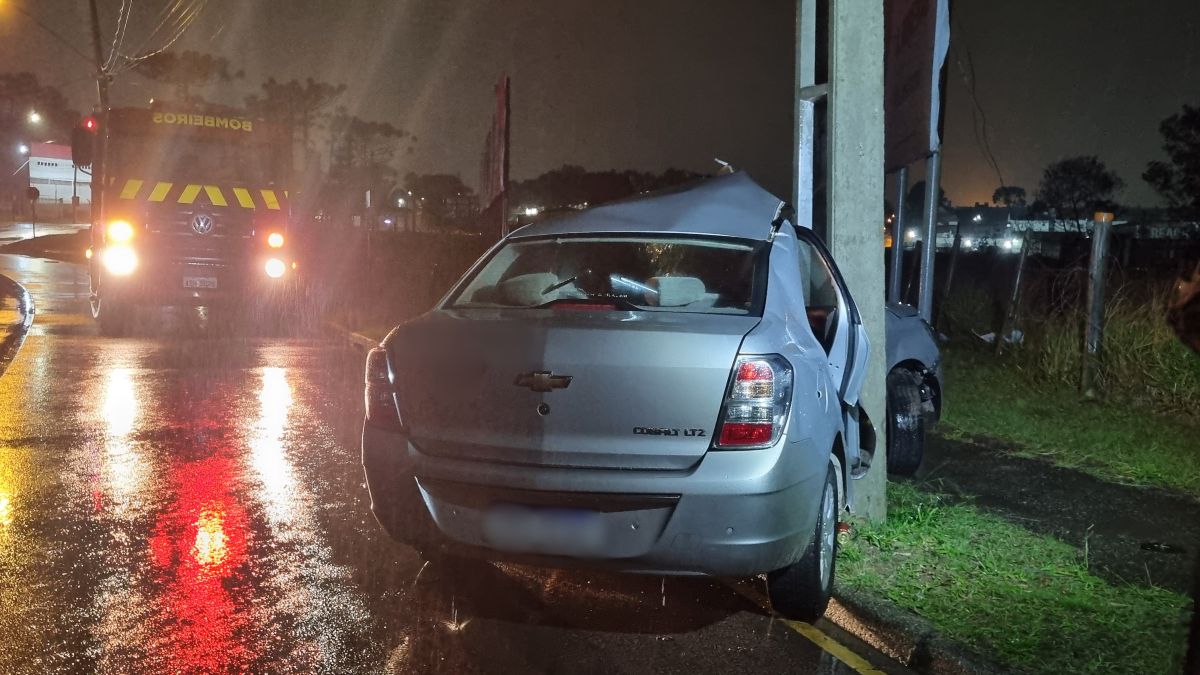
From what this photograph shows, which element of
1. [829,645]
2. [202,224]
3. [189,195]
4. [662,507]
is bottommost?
[829,645]

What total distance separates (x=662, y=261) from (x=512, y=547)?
6.50 ft

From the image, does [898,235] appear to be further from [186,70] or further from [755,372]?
[186,70]

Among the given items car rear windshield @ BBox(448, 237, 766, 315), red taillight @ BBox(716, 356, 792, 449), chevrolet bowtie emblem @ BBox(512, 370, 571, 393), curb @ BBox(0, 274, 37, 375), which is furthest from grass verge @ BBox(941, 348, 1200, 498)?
curb @ BBox(0, 274, 37, 375)

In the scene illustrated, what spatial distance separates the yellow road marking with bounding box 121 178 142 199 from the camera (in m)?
15.2

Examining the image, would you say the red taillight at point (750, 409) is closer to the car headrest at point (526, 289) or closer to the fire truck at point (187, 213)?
the car headrest at point (526, 289)

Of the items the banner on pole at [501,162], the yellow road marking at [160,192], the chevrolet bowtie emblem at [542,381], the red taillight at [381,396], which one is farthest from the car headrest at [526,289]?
the yellow road marking at [160,192]

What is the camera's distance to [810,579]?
A: 4.56m

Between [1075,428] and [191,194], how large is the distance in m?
11.9

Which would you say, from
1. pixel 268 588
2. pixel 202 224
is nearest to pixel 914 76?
pixel 268 588

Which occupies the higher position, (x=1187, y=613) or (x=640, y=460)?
(x=640, y=460)

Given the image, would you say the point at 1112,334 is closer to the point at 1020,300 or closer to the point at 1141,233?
the point at 1020,300

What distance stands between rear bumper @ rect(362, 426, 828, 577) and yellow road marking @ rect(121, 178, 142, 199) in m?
12.6

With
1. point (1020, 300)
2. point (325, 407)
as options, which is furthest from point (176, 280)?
point (1020, 300)

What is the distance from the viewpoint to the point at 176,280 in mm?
15492
